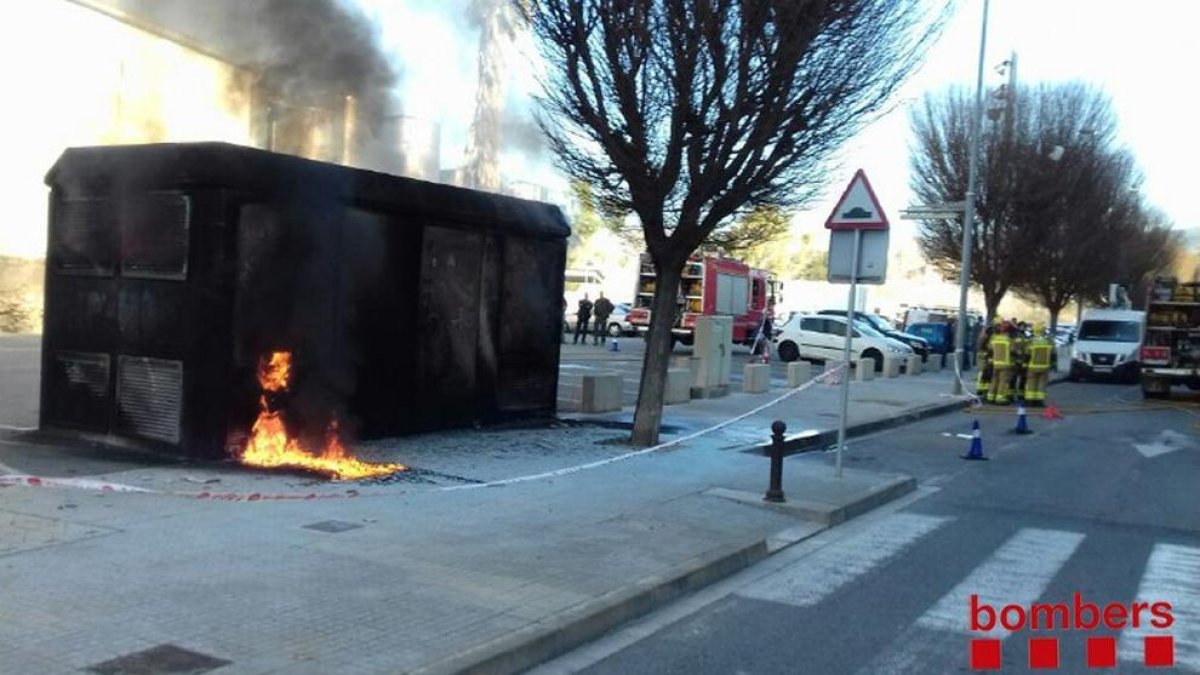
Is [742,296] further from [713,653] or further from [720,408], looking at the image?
[713,653]

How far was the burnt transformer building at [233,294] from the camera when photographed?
7.31 metres

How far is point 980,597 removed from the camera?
547cm

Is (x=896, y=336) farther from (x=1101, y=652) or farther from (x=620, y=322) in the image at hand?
(x=1101, y=652)

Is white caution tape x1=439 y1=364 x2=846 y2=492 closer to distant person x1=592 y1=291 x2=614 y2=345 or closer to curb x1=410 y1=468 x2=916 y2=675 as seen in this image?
curb x1=410 y1=468 x2=916 y2=675

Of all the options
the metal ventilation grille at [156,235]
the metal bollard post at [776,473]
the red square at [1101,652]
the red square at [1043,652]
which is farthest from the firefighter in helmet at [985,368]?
the metal ventilation grille at [156,235]

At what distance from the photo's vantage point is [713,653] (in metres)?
4.48

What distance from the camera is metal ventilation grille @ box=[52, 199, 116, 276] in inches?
306

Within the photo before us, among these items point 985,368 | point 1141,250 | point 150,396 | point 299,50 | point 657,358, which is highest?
point 1141,250

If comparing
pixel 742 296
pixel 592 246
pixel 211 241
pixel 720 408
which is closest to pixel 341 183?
pixel 211 241

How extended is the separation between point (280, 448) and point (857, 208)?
5.45 metres

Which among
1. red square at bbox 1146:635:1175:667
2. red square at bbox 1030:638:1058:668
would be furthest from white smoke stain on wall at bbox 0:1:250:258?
red square at bbox 1146:635:1175:667

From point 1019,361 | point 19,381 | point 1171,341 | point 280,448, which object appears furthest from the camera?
point 1171,341

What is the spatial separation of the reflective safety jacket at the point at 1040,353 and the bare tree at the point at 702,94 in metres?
9.46

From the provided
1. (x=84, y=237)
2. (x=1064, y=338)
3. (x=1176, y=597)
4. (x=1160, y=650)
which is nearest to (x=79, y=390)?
(x=84, y=237)
